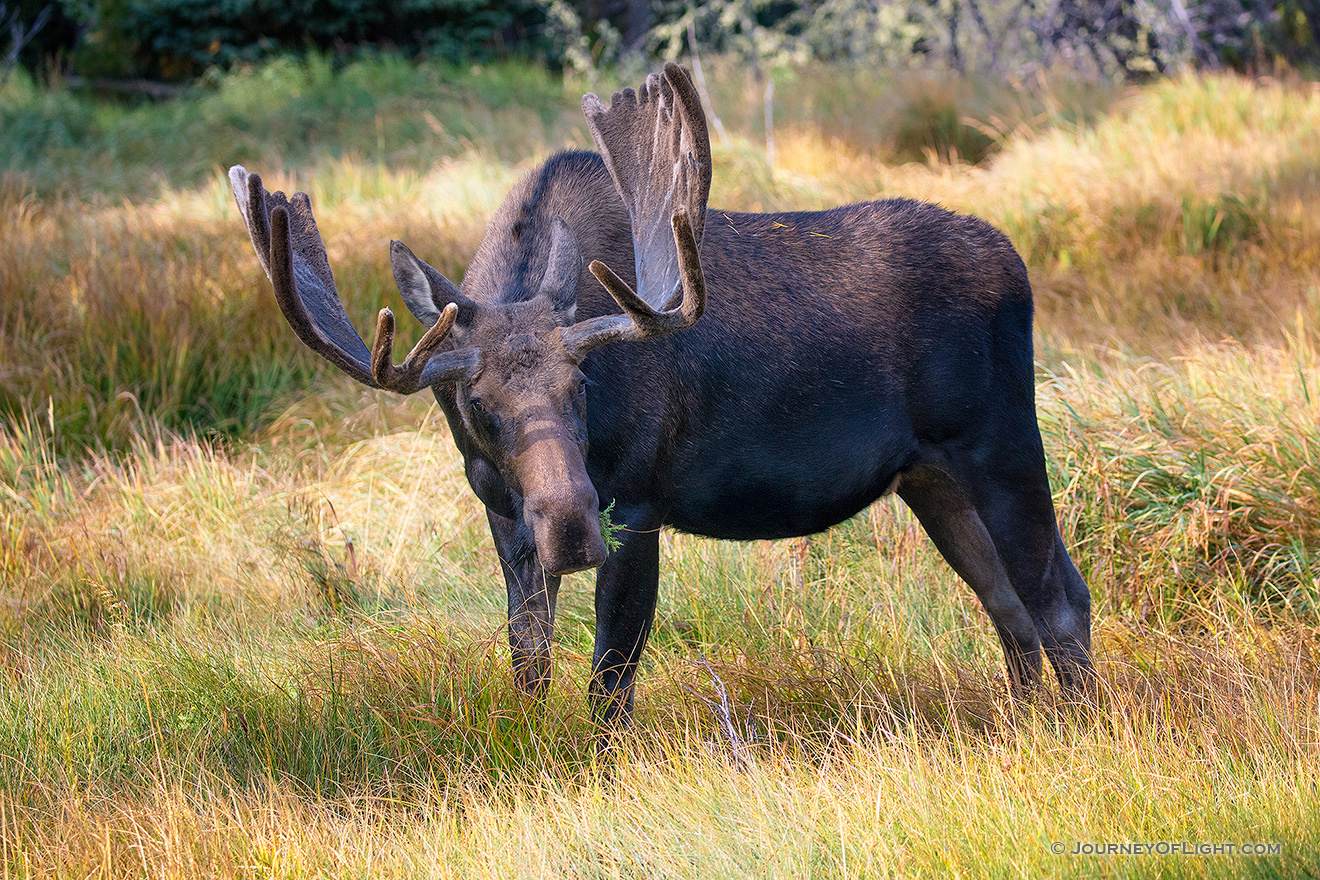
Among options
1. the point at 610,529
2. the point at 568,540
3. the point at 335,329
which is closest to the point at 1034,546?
the point at 610,529

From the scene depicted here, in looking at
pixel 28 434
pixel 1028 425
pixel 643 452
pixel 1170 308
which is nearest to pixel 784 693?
pixel 643 452

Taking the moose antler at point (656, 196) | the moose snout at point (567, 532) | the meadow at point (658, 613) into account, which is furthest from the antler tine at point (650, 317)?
the meadow at point (658, 613)

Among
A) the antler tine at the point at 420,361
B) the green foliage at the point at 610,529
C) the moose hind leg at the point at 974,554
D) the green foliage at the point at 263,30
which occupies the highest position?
the green foliage at the point at 263,30

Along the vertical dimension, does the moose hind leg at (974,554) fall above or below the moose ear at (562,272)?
below

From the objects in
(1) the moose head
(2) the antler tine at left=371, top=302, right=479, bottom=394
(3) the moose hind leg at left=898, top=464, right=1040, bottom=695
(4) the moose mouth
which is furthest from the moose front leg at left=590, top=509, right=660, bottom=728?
(3) the moose hind leg at left=898, top=464, right=1040, bottom=695

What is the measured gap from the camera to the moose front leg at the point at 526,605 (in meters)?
3.43

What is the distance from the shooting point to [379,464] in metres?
5.95

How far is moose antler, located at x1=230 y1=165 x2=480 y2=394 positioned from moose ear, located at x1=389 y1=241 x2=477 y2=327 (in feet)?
0.37

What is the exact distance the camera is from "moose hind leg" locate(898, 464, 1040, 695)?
13.1ft

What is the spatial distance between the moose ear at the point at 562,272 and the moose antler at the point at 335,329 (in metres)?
0.29

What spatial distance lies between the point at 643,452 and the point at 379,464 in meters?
2.91

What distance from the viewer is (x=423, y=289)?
125 inches

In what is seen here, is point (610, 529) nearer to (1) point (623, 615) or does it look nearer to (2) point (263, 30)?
(1) point (623, 615)

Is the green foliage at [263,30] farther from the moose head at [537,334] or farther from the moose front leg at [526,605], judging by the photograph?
the moose front leg at [526,605]
